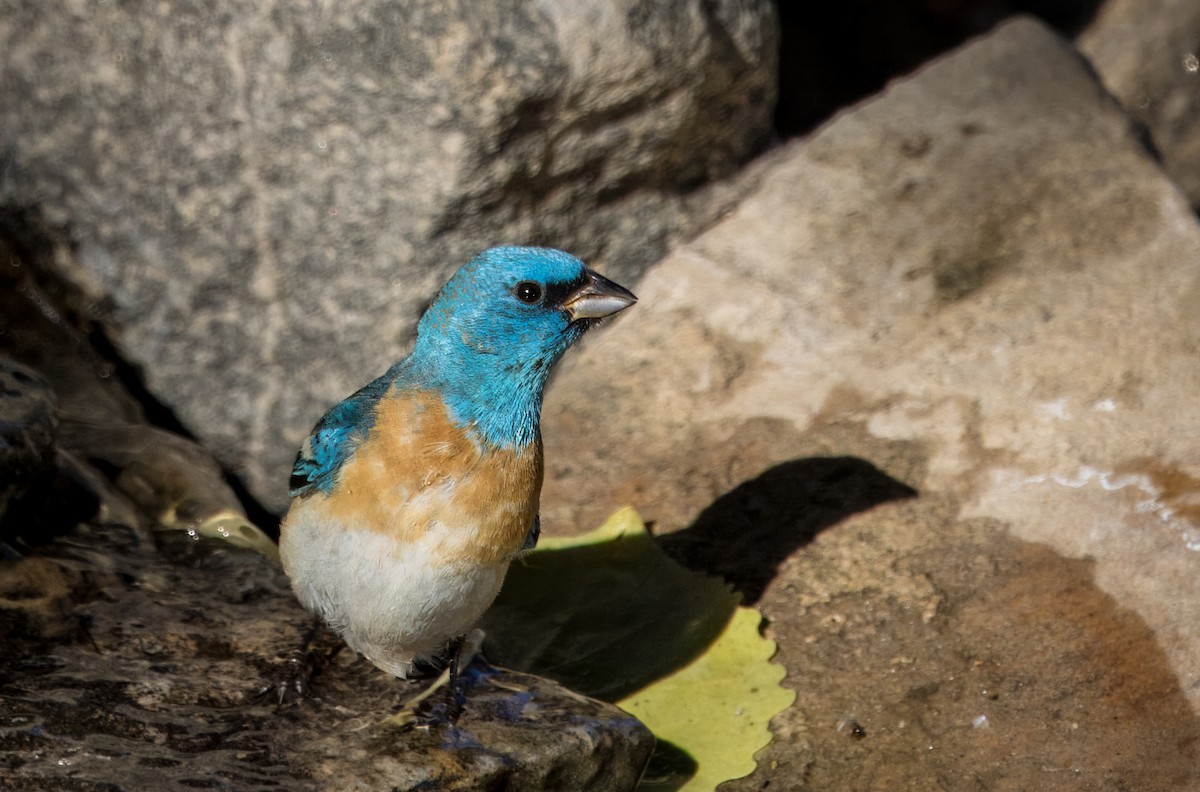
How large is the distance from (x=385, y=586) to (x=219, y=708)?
612mm

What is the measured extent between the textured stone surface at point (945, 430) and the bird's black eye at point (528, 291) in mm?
1392

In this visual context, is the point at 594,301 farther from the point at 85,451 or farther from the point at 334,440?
the point at 85,451

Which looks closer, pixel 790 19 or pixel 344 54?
pixel 344 54

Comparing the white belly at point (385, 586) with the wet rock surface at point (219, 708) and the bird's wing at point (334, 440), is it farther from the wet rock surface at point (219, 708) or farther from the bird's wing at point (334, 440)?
the wet rock surface at point (219, 708)

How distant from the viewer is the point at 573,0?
199 inches

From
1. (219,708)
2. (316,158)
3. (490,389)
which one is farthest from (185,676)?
(316,158)

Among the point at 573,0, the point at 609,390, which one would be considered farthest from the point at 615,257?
the point at 573,0

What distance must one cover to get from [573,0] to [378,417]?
2.24 m

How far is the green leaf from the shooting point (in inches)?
151

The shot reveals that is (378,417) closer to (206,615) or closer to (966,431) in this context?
(206,615)

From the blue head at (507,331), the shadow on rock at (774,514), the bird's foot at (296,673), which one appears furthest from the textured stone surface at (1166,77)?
the bird's foot at (296,673)

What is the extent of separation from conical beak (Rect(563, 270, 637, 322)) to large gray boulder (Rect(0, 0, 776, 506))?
5.33ft

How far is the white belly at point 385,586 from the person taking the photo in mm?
3320

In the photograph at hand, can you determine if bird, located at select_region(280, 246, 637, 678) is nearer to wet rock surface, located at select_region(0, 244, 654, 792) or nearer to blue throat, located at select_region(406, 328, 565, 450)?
blue throat, located at select_region(406, 328, 565, 450)
